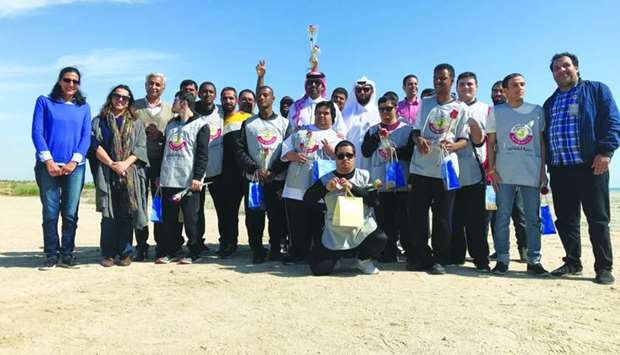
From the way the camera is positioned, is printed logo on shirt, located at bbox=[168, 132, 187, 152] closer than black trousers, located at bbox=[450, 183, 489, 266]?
No

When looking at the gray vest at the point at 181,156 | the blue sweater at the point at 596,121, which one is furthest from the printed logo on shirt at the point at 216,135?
the blue sweater at the point at 596,121

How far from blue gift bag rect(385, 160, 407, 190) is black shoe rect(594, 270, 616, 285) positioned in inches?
87.5

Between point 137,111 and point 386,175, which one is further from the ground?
point 137,111

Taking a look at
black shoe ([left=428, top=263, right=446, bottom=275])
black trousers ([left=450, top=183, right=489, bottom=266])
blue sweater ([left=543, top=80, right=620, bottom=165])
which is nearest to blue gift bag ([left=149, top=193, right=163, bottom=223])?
black shoe ([left=428, top=263, right=446, bottom=275])

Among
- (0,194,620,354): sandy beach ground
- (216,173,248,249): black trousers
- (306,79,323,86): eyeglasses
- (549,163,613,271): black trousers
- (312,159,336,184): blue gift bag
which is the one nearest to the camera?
(0,194,620,354): sandy beach ground

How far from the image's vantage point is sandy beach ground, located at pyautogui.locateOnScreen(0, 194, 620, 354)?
331 cm

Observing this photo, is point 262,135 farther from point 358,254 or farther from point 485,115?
point 485,115

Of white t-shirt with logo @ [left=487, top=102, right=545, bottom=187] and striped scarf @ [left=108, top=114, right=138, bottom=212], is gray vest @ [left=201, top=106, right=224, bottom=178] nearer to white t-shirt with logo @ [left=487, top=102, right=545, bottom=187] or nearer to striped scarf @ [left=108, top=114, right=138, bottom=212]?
striped scarf @ [left=108, top=114, right=138, bottom=212]

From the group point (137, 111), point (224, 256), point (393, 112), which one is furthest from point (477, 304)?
point (137, 111)

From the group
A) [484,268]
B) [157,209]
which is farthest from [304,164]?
[484,268]

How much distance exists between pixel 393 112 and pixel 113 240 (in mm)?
3801

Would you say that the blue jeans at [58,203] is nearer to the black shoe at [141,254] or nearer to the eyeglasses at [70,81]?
the black shoe at [141,254]

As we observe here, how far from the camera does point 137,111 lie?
6707mm

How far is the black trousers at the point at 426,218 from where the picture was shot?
18.5ft
